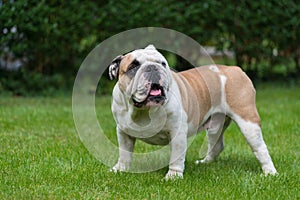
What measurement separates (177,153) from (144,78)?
0.70m

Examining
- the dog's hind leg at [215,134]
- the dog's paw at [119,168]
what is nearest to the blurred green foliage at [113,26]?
the dog's hind leg at [215,134]

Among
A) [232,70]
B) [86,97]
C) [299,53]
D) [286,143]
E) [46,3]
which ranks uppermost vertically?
[232,70]

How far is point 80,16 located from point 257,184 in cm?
552

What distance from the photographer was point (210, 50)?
9906 millimetres

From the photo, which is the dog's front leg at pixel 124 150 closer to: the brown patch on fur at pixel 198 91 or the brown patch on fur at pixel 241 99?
the brown patch on fur at pixel 198 91

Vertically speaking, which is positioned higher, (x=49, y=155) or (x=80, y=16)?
(x=49, y=155)

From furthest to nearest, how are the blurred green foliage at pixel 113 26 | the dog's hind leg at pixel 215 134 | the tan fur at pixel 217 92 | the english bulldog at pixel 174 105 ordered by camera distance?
the blurred green foliage at pixel 113 26 → the dog's hind leg at pixel 215 134 → the tan fur at pixel 217 92 → the english bulldog at pixel 174 105

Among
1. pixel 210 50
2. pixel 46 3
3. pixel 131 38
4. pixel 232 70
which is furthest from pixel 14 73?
pixel 232 70

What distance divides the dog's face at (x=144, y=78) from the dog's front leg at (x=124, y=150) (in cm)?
46

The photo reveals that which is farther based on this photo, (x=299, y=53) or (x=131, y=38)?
(x=299, y=53)

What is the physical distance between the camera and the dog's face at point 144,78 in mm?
3779

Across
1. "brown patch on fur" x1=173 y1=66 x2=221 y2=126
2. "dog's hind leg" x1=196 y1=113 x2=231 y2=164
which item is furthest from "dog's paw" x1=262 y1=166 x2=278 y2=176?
"brown patch on fur" x1=173 y1=66 x2=221 y2=126

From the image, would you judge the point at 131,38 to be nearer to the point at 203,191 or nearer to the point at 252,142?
the point at 252,142

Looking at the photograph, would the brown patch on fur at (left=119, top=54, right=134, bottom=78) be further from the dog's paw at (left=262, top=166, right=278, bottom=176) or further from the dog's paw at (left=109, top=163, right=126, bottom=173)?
the dog's paw at (left=262, top=166, right=278, bottom=176)
